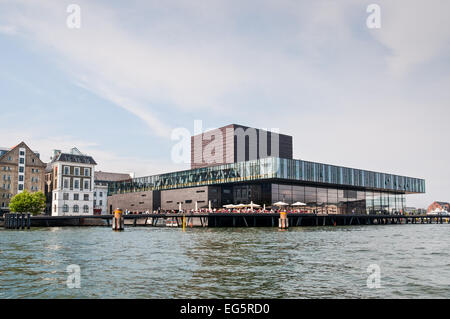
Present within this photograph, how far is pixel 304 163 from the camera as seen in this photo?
107 meters

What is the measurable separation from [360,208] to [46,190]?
307 feet

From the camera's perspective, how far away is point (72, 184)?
12381cm

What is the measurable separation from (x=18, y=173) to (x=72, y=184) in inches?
577

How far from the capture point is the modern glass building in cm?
10462

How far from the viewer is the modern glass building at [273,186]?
105 metres

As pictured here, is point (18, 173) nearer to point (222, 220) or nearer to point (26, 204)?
point (26, 204)

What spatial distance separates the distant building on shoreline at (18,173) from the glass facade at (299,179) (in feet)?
90.4

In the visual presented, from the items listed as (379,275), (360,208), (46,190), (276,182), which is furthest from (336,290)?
(46,190)

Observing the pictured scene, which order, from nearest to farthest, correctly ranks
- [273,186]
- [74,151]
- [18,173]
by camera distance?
[273,186] < [18,173] < [74,151]

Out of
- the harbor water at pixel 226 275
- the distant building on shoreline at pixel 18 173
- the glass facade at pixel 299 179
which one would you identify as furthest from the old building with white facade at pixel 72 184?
the harbor water at pixel 226 275

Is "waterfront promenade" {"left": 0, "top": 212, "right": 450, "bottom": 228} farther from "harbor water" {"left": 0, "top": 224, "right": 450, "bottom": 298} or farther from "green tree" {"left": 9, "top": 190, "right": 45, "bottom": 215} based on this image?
"harbor water" {"left": 0, "top": 224, "right": 450, "bottom": 298}

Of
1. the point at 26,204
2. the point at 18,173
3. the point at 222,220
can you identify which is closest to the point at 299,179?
the point at 222,220
